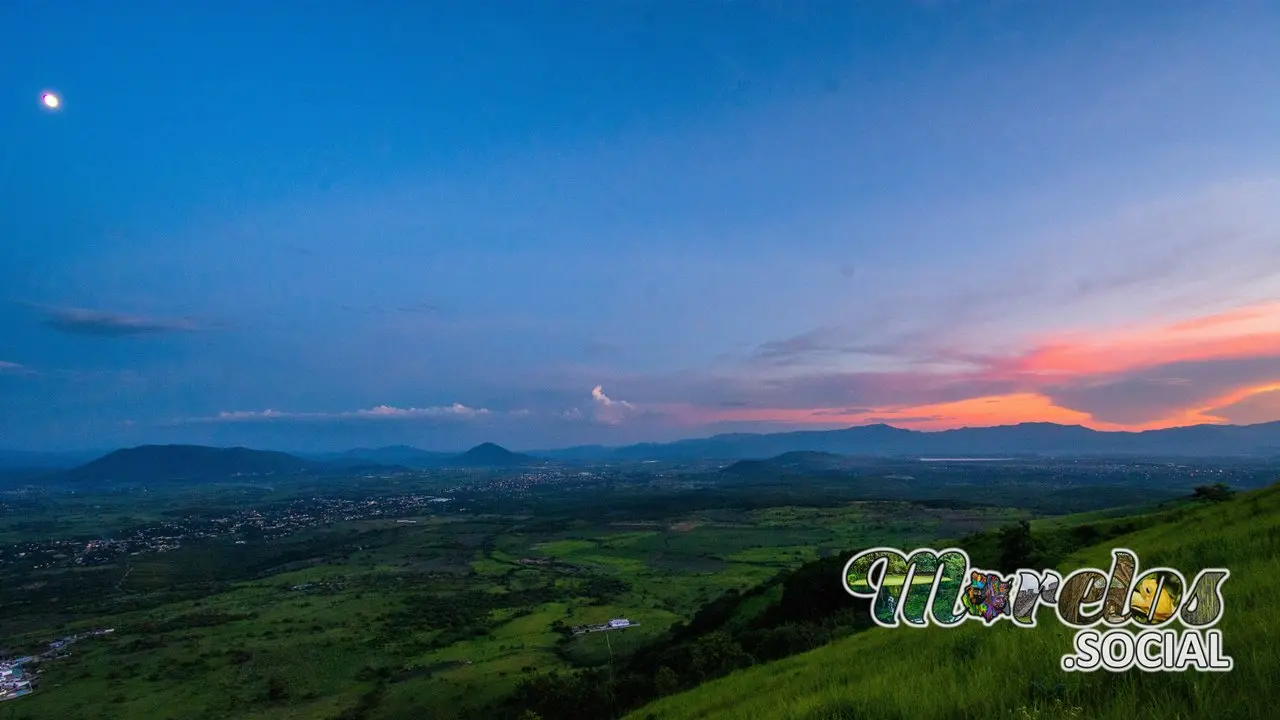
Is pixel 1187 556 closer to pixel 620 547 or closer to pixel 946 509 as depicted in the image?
pixel 620 547

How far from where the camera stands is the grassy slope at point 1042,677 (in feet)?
14.4

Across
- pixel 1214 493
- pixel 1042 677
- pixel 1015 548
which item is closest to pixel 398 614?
pixel 1015 548

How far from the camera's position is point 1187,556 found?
33.1ft

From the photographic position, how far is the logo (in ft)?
17.9

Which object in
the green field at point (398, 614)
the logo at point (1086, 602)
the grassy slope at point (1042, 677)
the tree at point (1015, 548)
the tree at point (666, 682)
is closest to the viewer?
the grassy slope at point (1042, 677)

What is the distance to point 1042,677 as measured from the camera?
17.9 feet

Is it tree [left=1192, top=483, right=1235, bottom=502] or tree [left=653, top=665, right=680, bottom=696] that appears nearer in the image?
tree [left=653, top=665, right=680, bottom=696]

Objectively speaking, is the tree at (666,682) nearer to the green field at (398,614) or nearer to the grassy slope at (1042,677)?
the grassy slope at (1042,677)

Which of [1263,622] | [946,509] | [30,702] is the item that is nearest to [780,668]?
[1263,622]

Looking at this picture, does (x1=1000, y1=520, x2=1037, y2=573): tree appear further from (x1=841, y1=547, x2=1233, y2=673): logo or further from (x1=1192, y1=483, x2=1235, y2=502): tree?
(x1=841, y1=547, x2=1233, y2=673): logo

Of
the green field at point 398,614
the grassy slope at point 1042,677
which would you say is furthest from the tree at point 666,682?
the green field at point 398,614

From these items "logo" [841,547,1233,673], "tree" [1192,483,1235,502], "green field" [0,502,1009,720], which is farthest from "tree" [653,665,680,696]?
"tree" [1192,483,1235,502]

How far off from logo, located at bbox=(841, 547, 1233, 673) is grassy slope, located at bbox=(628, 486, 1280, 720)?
18 cm

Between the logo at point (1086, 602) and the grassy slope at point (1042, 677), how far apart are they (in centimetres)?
18
